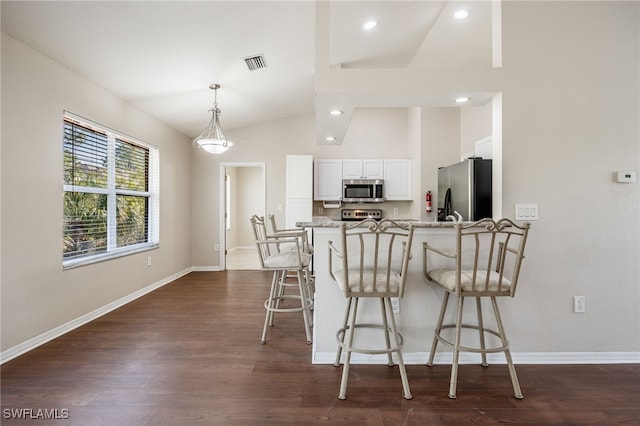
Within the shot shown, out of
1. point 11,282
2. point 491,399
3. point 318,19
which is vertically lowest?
point 491,399

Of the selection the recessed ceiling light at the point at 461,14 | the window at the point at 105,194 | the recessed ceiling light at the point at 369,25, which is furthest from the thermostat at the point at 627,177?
the window at the point at 105,194

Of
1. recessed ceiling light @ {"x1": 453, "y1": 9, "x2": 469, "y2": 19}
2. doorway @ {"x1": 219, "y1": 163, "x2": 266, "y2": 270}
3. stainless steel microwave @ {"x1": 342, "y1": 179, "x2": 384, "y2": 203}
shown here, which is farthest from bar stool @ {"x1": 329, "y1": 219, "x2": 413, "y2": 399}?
doorway @ {"x1": 219, "y1": 163, "x2": 266, "y2": 270}

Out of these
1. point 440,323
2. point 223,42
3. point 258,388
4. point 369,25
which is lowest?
point 258,388

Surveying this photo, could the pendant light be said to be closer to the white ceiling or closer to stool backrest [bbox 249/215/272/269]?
the white ceiling

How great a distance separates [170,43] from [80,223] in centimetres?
201

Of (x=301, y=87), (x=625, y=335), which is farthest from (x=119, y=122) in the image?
(x=625, y=335)

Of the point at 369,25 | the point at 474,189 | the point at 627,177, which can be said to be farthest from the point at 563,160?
the point at 369,25

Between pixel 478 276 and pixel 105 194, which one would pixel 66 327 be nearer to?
pixel 105 194

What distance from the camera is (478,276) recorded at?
1.91 metres

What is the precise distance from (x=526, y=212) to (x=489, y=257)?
0.62 m

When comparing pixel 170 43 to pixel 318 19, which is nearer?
pixel 318 19

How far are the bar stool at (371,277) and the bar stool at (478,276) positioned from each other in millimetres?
282

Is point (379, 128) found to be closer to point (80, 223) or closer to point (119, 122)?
point (119, 122)

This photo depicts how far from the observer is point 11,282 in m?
2.26
